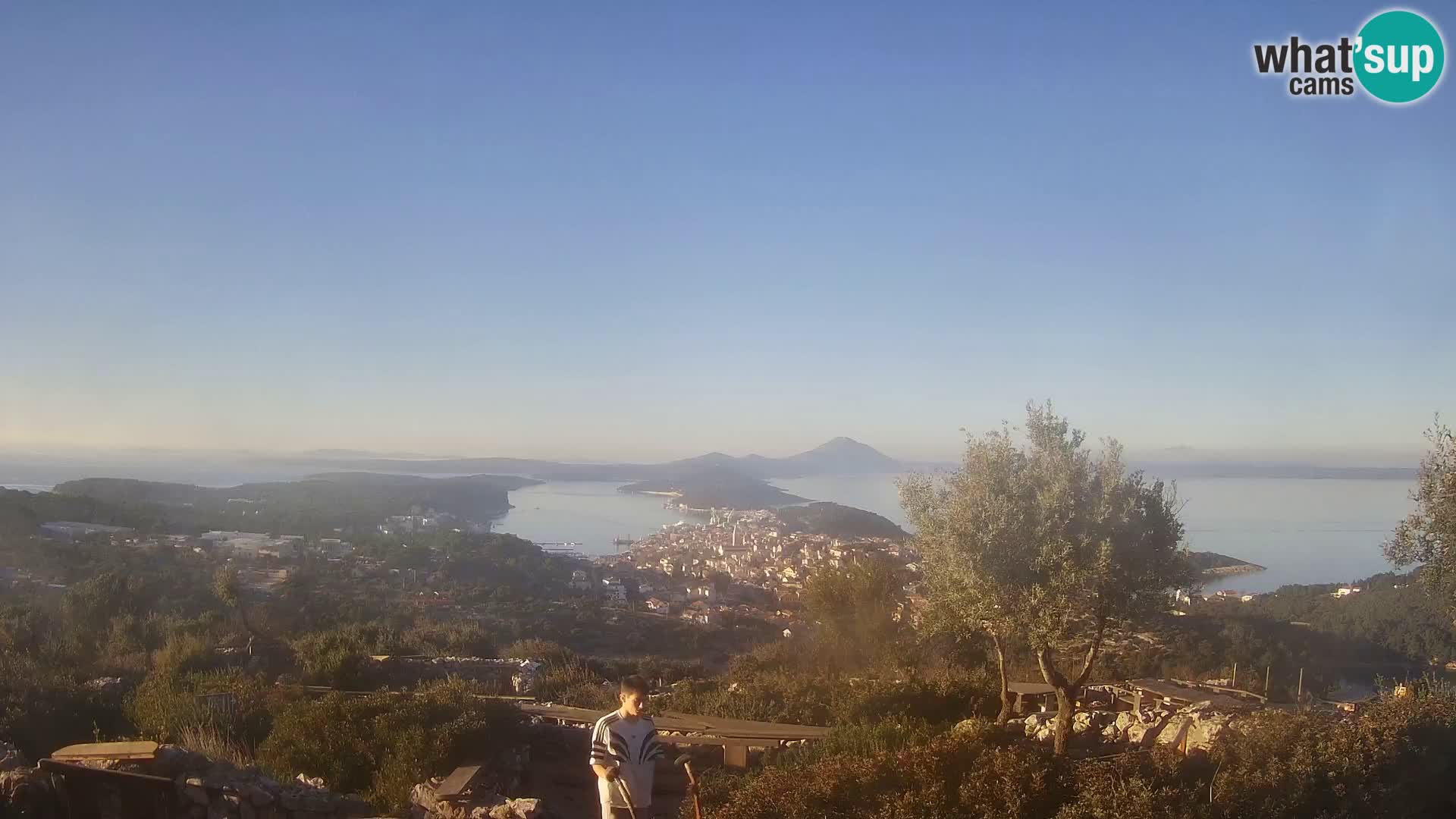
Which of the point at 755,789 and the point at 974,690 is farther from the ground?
the point at 755,789

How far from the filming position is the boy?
17.6ft

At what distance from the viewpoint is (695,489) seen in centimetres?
5753

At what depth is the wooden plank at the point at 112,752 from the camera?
740cm

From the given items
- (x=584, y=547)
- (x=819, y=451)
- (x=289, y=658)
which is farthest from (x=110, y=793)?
(x=819, y=451)

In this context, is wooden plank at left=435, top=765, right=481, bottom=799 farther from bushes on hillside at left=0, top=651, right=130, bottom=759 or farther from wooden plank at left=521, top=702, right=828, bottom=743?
bushes on hillside at left=0, top=651, right=130, bottom=759

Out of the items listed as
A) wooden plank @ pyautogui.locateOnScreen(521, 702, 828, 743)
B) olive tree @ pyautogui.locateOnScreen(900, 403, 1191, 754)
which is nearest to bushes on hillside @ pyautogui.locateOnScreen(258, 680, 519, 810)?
wooden plank @ pyautogui.locateOnScreen(521, 702, 828, 743)

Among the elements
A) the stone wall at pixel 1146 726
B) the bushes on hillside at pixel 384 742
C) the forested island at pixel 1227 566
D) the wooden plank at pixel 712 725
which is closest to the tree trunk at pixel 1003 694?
the stone wall at pixel 1146 726

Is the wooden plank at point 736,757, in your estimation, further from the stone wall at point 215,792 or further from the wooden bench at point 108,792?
the wooden bench at point 108,792

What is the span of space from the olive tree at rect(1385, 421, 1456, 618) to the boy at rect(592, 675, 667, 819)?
8168 millimetres

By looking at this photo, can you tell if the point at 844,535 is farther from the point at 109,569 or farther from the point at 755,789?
the point at 755,789

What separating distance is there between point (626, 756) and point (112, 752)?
5.24 meters

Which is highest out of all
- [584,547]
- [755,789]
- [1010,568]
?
[1010,568]

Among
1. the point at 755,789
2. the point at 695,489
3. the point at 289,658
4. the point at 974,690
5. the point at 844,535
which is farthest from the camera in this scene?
the point at 695,489

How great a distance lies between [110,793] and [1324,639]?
64.5 ft
